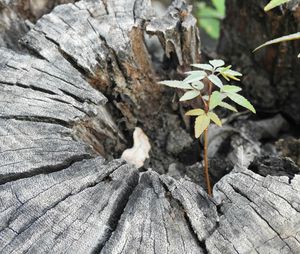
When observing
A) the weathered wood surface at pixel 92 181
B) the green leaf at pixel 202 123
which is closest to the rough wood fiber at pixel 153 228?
the weathered wood surface at pixel 92 181

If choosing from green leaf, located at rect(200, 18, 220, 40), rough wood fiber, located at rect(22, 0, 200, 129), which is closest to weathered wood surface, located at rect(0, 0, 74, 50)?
rough wood fiber, located at rect(22, 0, 200, 129)

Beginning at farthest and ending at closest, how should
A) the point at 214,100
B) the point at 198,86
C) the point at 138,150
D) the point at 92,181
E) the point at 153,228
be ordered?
the point at 138,150 < the point at 198,86 < the point at 214,100 < the point at 92,181 < the point at 153,228

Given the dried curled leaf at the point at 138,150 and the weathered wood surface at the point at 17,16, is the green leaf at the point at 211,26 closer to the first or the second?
the weathered wood surface at the point at 17,16

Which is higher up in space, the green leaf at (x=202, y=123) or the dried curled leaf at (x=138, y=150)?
the green leaf at (x=202, y=123)

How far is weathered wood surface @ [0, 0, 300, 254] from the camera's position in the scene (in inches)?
60.6

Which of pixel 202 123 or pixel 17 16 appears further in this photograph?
pixel 17 16

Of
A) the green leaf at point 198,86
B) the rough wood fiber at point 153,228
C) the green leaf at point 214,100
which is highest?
A: the green leaf at point 198,86

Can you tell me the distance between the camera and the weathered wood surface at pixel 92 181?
1538 mm

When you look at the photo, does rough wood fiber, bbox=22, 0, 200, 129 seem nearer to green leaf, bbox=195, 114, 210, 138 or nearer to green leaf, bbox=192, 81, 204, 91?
A: green leaf, bbox=192, 81, 204, 91

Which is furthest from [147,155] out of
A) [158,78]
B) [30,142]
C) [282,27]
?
[282,27]

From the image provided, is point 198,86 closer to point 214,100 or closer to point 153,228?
point 214,100

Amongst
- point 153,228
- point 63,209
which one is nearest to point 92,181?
point 63,209

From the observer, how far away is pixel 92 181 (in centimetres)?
173

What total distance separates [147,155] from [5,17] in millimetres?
1190
